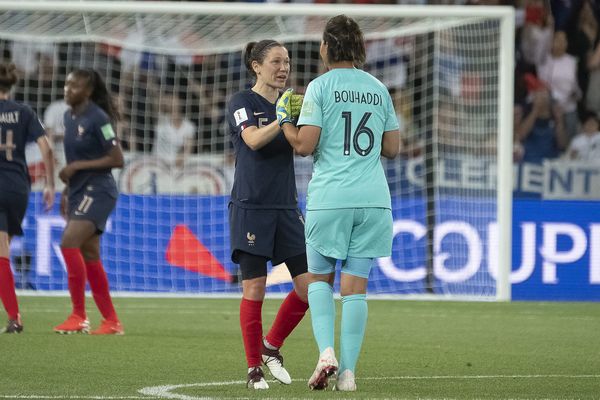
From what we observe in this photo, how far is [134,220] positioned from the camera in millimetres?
15398

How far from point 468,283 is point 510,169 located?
140cm

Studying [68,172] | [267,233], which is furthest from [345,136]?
[68,172]

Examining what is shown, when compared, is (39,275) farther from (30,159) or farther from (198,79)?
(198,79)

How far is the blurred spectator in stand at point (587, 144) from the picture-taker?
1803cm

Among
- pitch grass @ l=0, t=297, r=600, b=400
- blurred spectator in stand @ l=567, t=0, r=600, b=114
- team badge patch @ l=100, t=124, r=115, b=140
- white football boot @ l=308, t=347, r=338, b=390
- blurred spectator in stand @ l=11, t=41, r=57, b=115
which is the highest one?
blurred spectator in stand @ l=567, t=0, r=600, b=114

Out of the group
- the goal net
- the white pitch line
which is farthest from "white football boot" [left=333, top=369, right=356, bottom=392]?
the goal net

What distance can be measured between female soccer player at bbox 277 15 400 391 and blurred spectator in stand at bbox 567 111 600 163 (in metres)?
11.9

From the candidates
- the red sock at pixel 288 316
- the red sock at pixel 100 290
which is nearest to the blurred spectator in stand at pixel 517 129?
the red sock at pixel 100 290

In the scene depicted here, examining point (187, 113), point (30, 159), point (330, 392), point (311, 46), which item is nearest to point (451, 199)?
point (311, 46)

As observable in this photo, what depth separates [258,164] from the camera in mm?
7047

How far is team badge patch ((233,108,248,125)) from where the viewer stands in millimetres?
6961

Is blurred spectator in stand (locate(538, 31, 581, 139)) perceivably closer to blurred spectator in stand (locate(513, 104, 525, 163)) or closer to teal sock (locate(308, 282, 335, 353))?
blurred spectator in stand (locate(513, 104, 525, 163))

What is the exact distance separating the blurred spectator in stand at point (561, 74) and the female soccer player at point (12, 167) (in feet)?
32.8

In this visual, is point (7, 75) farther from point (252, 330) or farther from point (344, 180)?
point (344, 180)
